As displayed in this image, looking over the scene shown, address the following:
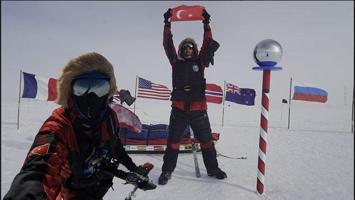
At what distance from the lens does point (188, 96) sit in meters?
4.49

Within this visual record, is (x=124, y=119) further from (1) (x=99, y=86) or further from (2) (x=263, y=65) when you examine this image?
(1) (x=99, y=86)

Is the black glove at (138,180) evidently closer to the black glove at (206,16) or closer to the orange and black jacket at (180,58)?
the orange and black jacket at (180,58)

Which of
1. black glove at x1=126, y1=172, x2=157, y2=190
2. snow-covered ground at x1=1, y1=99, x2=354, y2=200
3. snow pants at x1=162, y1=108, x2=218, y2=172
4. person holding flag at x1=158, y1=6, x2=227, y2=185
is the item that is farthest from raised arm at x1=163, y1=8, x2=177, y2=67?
black glove at x1=126, y1=172, x2=157, y2=190

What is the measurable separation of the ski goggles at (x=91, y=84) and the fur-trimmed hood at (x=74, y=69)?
0.04 meters

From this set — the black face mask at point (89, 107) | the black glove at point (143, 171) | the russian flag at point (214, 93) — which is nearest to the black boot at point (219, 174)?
the black glove at point (143, 171)

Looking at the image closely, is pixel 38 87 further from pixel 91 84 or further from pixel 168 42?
pixel 91 84

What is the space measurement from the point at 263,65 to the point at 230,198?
169 cm

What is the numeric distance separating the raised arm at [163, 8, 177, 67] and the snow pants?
793 mm

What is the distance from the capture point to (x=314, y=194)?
3.76m

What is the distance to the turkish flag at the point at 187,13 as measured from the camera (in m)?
4.44

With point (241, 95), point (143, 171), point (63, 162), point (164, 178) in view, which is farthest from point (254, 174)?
point (241, 95)

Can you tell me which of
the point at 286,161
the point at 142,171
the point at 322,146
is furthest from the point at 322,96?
the point at 142,171

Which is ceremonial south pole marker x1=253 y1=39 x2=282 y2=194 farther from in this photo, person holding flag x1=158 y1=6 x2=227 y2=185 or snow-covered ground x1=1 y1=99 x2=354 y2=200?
person holding flag x1=158 y1=6 x2=227 y2=185

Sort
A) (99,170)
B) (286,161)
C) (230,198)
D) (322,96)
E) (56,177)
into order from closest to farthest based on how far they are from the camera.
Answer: (56,177)
(99,170)
(230,198)
(286,161)
(322,96)
